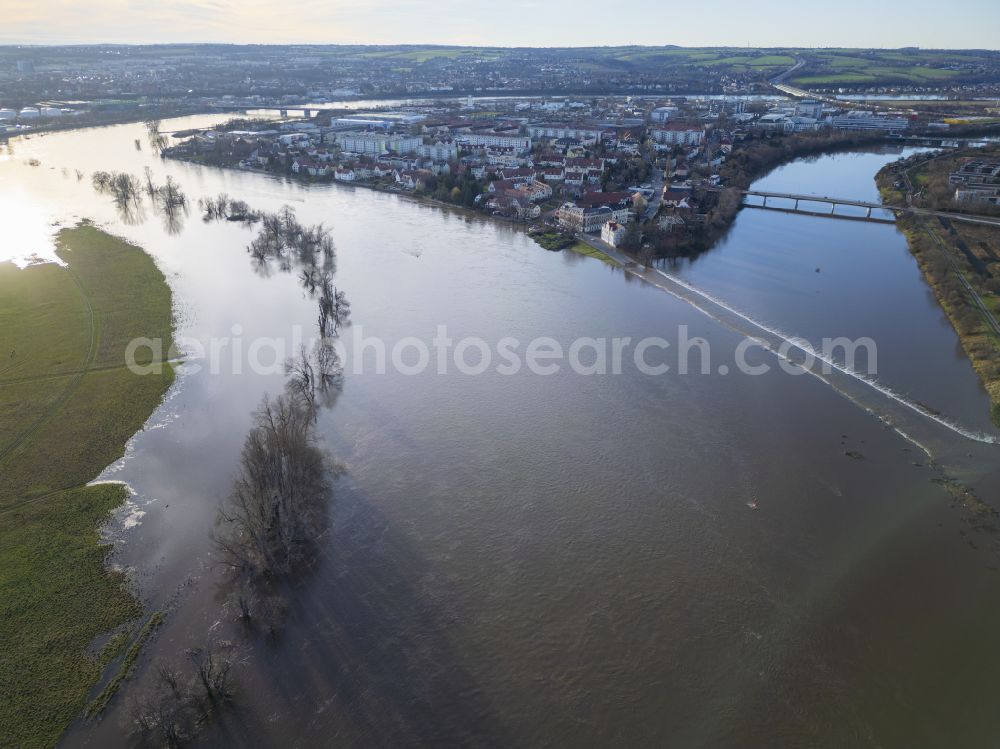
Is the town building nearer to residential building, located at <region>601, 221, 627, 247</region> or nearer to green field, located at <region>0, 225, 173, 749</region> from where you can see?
residential building, located at <region>601, 221, 627, 247</region>

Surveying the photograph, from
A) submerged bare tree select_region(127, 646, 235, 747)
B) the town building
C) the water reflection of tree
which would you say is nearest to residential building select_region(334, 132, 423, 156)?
the water reflection of tree

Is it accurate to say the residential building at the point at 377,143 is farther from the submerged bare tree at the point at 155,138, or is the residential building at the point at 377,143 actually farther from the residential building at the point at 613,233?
the residential building at the point at 613,233

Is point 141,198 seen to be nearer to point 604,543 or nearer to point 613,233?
point 613,233

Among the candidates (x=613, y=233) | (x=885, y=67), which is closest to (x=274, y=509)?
(x=613, y=233)

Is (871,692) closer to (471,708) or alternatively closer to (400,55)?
(471,708)

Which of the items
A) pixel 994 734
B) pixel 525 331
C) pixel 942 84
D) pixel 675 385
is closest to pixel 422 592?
pixel 994 734
